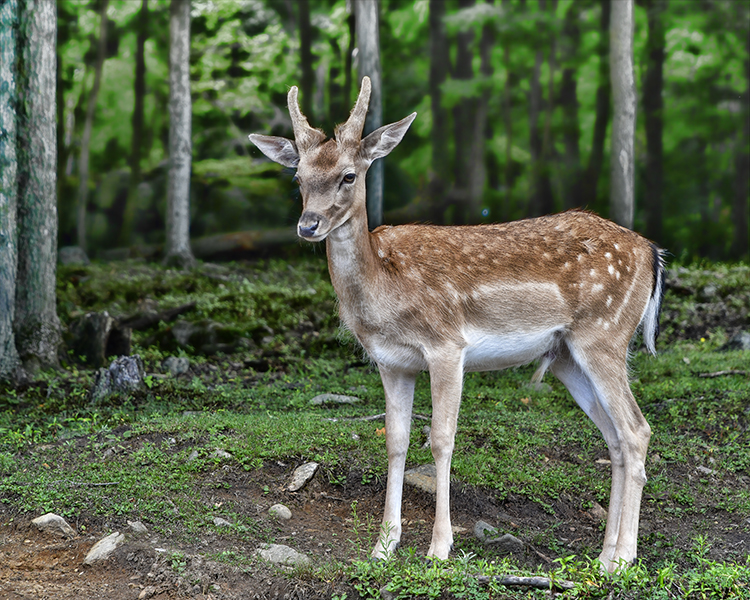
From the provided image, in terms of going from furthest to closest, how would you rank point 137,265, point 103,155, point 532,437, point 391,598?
point 103,155
point 137,265
point 532,437
point 391,598

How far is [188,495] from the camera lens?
5.28 meters

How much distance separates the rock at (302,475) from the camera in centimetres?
558

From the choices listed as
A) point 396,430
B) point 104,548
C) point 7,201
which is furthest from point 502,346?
point 7,201

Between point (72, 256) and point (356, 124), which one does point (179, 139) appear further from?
point (356, 124)

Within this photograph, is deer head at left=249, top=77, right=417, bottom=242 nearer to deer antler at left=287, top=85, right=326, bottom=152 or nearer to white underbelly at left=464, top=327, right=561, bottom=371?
deer antler at left=287, top=85, right=326, bottom=152

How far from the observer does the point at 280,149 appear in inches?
197

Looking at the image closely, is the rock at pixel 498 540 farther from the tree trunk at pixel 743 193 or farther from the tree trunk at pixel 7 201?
the tree trunk at pixel 743 193

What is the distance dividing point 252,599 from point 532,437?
3.20 metres

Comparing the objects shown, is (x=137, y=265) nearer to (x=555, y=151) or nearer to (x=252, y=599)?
(x=555, y=151)

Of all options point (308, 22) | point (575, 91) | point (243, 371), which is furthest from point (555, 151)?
point (243, 371)

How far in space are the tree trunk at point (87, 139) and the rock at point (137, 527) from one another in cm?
1320

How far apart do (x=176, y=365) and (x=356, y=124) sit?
5263 millimetres

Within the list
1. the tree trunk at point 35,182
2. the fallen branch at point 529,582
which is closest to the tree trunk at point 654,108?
the tree trunk at point 35,182

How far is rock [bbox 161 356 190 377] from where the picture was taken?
900cm
